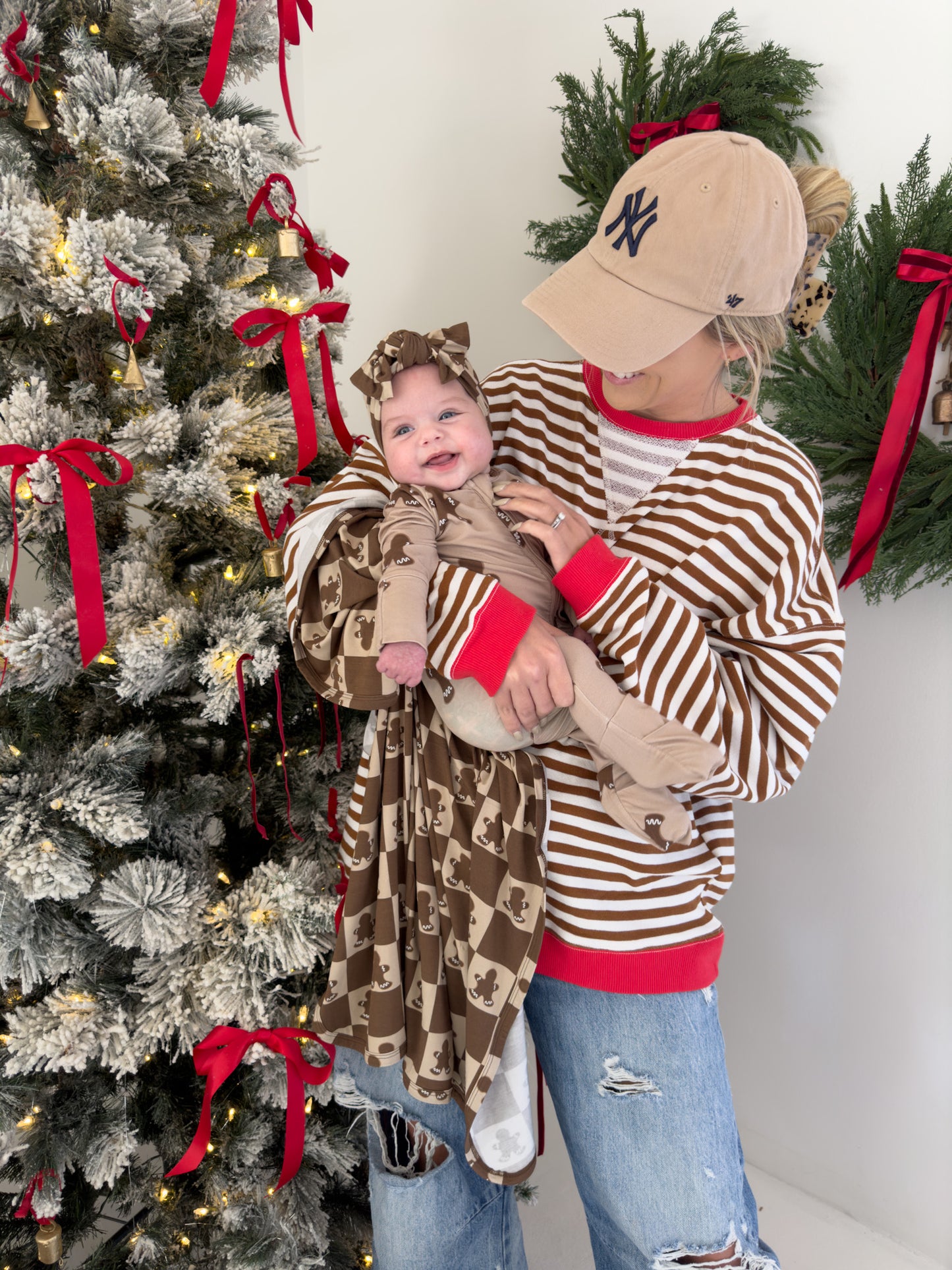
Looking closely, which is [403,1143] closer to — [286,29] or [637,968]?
[637,968]

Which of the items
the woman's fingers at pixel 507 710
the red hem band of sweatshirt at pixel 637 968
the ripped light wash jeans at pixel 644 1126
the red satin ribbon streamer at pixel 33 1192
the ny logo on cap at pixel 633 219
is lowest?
the red satin ribbon streamer at pixel 33 1192

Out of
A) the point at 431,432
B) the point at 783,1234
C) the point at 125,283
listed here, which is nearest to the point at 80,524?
the point at 125,283

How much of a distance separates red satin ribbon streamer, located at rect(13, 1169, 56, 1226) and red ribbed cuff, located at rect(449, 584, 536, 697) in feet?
2.84

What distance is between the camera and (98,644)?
956 millimetres

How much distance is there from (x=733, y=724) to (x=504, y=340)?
1233mm

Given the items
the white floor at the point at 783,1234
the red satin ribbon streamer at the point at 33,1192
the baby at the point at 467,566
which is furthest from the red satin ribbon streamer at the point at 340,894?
the white floor at the point at 783,1234

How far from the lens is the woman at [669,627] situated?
82cm

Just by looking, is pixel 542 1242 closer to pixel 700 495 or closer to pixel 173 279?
pixel 700 495

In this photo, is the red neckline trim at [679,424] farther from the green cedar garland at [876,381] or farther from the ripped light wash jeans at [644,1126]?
the ripped light wash jeans at [644,1126]

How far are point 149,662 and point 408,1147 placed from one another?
0.64m

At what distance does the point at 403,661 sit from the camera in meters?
0.81

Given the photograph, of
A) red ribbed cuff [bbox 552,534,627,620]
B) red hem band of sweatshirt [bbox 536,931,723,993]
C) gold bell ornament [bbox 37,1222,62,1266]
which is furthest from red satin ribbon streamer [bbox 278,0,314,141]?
gold bell ornament [bbox 37,1222,62,1266]

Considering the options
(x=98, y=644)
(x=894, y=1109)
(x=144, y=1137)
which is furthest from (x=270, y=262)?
(x=894, y=1109)

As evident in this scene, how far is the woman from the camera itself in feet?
2.70
